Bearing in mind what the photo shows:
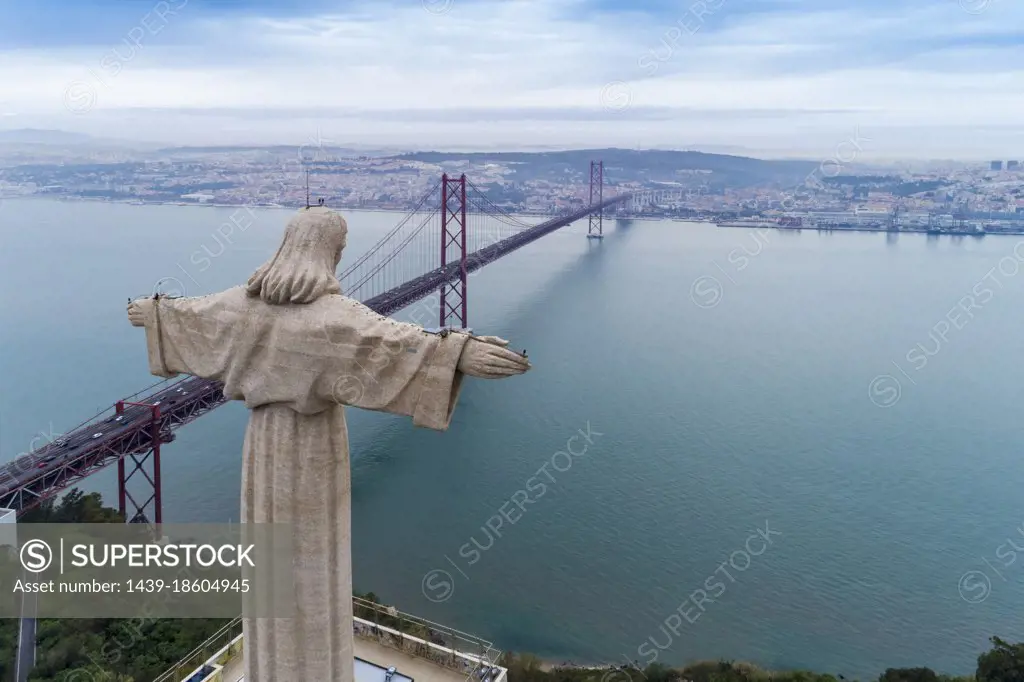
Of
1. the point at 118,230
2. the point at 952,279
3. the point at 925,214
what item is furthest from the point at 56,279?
the point at 925,214

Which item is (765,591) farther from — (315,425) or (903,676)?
(315,425)

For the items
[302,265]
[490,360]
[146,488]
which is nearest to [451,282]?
A: [146,488]

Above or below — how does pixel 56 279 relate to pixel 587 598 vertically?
above

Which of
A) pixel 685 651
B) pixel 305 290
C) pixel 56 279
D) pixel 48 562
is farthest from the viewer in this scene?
pixel 56 279

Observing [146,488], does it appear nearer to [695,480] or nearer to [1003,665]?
[695,480]

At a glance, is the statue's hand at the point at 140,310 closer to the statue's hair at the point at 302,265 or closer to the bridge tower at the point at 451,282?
the statue's hair at the point at 302,265

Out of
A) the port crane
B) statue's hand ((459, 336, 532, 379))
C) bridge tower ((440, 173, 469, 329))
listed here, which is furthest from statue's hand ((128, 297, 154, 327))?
the port crane

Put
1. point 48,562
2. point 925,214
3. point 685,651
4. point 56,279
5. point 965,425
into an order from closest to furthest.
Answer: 1. point 48,562
2. point 685,651
3. point 965,425
4. point 56,279
5. point 925,214

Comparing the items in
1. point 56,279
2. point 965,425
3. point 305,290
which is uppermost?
point 305,290
